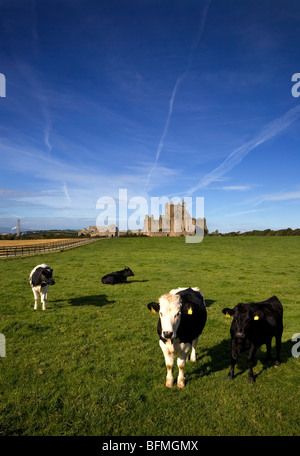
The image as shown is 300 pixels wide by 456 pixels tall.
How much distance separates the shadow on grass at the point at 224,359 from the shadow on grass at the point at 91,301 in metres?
6.15

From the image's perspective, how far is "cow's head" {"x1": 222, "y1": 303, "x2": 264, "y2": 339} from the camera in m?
6.11

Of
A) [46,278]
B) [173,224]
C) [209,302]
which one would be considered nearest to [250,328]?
[209,302]

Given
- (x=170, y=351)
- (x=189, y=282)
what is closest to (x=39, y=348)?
(x=170, y=351)

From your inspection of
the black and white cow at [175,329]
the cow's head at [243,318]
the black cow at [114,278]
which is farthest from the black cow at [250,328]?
the black cow at [114,278]

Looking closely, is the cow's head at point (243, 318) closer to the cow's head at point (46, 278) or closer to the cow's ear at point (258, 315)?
the cow's ear at point (258, 315)

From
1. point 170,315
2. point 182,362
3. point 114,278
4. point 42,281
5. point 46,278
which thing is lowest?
point 114,278

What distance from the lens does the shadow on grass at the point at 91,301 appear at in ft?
42.5

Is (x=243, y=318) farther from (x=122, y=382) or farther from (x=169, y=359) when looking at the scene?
(x=122, y=382)

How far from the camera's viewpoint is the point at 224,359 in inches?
291

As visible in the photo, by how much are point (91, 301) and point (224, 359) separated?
7.80 m

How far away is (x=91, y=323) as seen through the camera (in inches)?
402

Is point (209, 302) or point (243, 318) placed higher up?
point (243, 318)

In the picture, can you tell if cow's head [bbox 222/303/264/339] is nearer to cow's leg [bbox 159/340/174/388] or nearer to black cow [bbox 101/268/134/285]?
cow's leg [bbox 159/340/174/388]

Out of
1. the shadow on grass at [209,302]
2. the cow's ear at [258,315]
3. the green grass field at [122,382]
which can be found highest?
the cow's ear at [258,315]
